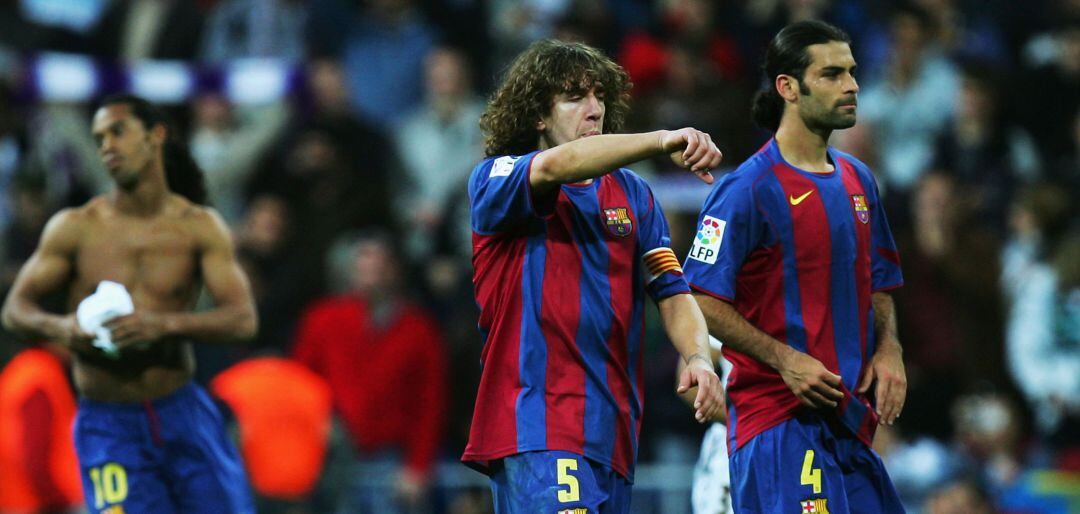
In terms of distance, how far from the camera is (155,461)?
810 centimetres

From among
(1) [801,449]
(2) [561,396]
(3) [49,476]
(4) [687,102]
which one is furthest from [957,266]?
(3) [49,476]

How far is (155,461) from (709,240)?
297cm

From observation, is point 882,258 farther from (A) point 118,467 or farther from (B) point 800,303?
(A) point 118,467

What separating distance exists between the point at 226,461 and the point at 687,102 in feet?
17.8

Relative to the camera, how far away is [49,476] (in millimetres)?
11680

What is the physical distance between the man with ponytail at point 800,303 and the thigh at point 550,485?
852mm

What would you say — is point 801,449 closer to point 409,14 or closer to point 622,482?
point 622,482

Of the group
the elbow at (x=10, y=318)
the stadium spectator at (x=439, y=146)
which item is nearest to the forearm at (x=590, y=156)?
the elbow at (x=10, y=318)

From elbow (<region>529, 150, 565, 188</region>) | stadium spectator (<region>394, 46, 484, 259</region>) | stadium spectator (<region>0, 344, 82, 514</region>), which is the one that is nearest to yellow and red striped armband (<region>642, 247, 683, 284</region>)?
elbow (<region>529, 150, 565, 188</region>)

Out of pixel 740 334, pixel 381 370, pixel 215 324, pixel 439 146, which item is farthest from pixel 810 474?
pixel 439 146

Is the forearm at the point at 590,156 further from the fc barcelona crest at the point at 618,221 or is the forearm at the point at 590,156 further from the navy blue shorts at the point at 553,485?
the navy blue shorts at the point at 553,485

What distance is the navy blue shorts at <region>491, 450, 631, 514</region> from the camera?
614cm

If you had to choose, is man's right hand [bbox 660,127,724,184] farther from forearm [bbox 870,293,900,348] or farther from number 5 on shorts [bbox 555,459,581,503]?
forearm [bbox 870,293,900,348]

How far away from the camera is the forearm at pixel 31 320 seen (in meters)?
8.05
